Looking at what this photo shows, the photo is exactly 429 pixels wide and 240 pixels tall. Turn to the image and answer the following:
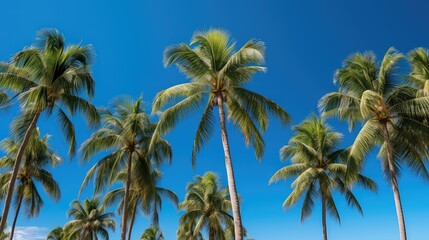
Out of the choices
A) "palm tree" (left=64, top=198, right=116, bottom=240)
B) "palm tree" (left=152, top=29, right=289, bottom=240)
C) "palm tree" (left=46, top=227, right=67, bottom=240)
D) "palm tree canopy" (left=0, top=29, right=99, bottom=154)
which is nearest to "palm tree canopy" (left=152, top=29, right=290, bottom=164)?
"palm tree" (left=152, top=29, right=289, bottom=240)

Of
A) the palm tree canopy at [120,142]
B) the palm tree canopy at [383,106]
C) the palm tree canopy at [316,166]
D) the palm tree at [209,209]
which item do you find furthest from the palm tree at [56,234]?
the palm tree canopy at [383,106]

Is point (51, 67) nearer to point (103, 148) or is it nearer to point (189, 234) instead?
point (103, 148)

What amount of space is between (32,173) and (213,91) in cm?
1574

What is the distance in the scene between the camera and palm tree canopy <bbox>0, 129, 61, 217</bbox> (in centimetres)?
2409

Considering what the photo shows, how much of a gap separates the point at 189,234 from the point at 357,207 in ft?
71.9

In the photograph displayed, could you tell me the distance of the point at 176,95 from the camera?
55.2 feet

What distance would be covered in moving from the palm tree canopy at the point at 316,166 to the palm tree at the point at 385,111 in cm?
511

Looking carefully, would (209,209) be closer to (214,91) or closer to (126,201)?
(126,201)

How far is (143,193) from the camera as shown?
24.2m

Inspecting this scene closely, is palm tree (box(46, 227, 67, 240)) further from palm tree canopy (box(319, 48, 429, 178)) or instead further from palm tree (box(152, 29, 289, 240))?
palm tree canopy (box(319, 48, 429, 178))

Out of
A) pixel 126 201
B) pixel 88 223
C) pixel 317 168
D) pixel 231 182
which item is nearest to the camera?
pixel 231 182

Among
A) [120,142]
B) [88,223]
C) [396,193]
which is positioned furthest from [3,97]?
[88,223]

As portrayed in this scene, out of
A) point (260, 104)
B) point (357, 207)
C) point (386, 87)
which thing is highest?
point (386, 87)

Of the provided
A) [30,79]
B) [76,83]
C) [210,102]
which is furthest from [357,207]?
[30,79]
